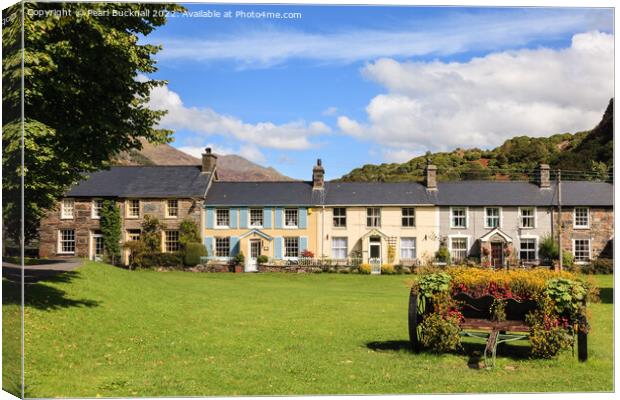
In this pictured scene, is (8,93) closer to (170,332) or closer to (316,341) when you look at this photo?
(170,332)

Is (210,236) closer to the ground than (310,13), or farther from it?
closer to the ground

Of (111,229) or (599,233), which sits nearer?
(599,233)

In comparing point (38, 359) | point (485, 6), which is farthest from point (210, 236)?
point (485, 6)

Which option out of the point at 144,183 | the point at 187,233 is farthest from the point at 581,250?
the point at 144,183

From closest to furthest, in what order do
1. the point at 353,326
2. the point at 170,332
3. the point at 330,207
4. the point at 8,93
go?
the point at 8,93 → the point at 170,332 → the point at 353,326 → the point at 330,207

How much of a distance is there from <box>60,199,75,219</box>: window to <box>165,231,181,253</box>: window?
2599mm

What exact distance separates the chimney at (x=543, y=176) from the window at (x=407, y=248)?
121 inches

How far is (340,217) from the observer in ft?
52.6

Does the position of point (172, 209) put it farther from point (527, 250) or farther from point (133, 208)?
point (527, 250)

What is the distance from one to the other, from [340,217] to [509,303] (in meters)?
7.29

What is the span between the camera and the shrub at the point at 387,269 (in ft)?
48.6

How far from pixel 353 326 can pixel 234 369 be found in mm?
4471

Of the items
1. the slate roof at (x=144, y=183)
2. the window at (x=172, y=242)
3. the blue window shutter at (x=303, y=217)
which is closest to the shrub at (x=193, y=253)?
the window at (x=172, y=242)

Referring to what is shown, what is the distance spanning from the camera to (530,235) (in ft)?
44.8
